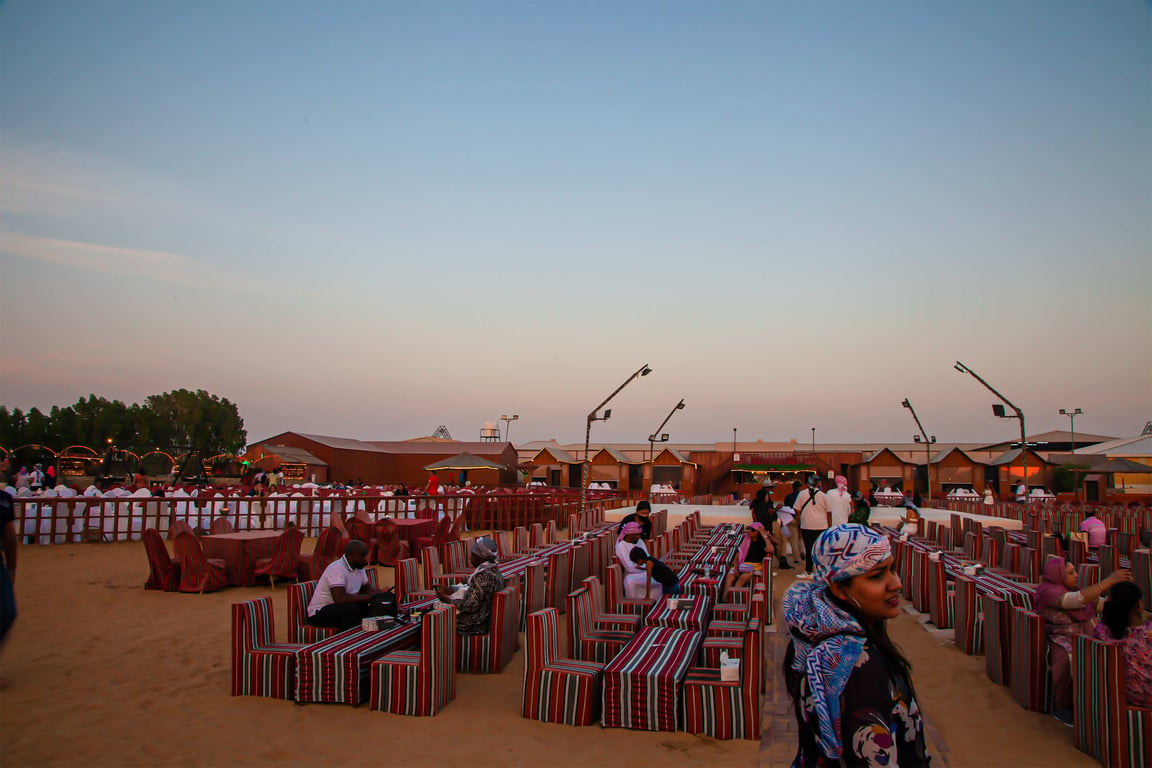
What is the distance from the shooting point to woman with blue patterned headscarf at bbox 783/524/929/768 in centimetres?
243

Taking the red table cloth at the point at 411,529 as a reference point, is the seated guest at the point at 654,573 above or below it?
above

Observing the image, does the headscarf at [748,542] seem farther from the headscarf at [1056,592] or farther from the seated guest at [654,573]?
the headscarf at [1056,592]

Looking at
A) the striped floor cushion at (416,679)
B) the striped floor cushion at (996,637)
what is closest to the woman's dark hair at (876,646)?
the striped floor cushion at (416,679)

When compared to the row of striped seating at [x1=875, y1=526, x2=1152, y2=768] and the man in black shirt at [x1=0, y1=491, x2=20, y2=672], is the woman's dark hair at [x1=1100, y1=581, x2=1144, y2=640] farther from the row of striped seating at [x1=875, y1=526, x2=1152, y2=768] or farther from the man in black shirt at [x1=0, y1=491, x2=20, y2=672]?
the man in black shirt at [x1=0, y1=491, x2=20, y2=672]

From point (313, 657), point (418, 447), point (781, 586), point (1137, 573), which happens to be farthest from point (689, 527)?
point (418, 447)

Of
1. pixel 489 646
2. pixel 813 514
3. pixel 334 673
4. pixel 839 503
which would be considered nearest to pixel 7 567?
pixel 334 673

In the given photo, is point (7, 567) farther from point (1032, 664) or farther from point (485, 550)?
point (1032, 664)

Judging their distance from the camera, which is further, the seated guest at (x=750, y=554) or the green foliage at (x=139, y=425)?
the green foliage at (x=139, y=425)

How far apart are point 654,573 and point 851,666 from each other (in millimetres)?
6148

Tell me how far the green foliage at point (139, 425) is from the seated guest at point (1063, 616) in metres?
61.8

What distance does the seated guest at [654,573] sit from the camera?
27.8 ft

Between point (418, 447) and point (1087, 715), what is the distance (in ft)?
187

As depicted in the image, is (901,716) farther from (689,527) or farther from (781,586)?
(689,527)

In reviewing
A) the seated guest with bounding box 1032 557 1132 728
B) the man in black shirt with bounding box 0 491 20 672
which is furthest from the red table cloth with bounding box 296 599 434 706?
the seated guest with bounding box 1032 557 1132 728
